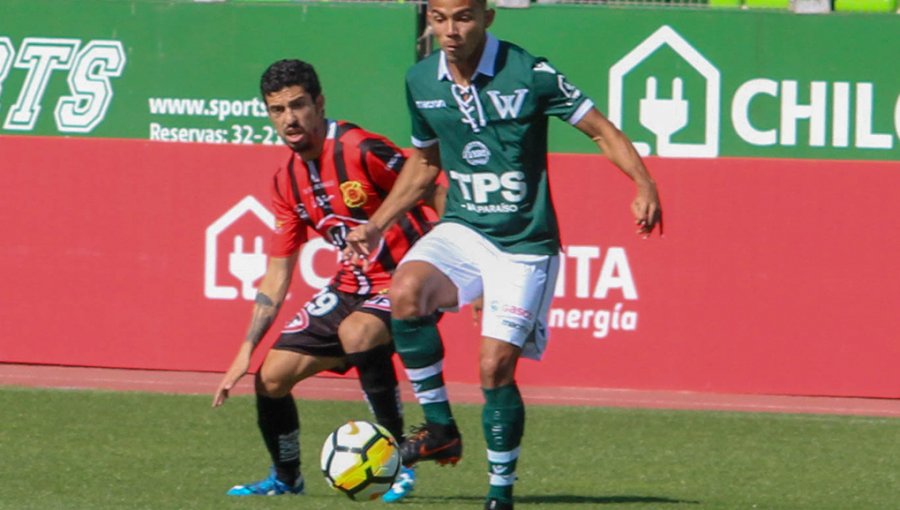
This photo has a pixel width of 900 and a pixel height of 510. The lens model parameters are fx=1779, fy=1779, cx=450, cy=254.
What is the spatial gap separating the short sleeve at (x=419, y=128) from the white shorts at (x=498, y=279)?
37 cm

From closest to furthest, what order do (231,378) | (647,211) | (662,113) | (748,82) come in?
(647,211) < (231,378) < (748,82) < (662,113)

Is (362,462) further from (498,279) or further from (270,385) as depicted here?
(498,279)

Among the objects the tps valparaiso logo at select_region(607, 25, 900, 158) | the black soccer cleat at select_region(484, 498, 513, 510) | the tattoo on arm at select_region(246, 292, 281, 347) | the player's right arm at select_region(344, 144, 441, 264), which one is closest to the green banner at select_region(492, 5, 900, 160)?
the tps valparaiso logo at select_region(607, 25, 900, 158)

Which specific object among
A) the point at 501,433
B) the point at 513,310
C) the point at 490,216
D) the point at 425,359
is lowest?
the point at 501,433

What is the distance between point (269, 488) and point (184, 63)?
7.74 meters

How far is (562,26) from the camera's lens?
14867 millimetres

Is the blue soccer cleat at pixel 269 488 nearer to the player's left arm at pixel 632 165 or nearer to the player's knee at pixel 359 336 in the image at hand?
the player's knee at pixel 359 336

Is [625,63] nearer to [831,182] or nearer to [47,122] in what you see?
[831,182]

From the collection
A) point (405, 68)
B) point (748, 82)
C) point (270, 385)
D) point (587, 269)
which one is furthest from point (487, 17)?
point (405, 68)

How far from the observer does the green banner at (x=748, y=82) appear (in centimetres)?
1428

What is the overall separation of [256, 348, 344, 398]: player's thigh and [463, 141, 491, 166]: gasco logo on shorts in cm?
142

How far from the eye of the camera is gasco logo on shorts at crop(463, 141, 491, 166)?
23.0 feet

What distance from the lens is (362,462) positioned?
732 cm

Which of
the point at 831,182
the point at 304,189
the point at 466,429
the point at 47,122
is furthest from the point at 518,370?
the point at 47,122
